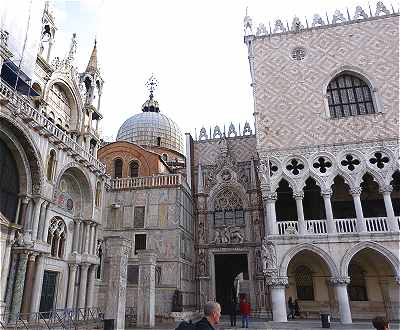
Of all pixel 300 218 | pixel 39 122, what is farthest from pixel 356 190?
pixel 39 122

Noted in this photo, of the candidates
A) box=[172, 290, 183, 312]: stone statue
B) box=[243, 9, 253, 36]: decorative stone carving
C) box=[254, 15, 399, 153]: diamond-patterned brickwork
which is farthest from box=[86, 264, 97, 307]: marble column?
box=[243, 9, 253, 36]: decorative stone carving

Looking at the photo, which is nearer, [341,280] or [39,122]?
[39,122]

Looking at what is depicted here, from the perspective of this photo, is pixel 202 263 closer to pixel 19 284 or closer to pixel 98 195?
pixel 98 195

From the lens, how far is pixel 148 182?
19.8m

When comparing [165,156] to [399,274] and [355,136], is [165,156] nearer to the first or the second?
[355,136]

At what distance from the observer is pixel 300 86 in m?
18.8

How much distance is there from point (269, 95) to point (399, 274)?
36.0 ft

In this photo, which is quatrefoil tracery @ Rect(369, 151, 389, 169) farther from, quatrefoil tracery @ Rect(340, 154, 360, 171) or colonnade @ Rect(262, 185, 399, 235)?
colonnade @ Rect(262, 185, 399, 235)

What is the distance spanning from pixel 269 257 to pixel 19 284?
10.5 m

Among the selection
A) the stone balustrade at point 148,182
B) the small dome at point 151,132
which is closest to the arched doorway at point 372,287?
the stone balustrade at point 148,182

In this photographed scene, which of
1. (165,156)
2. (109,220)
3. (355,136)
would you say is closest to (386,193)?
(355,136)

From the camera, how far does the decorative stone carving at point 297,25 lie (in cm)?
2009

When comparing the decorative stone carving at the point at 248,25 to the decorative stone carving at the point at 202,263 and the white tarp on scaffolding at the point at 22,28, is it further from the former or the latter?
the decorative stone carving at the point at 202,263

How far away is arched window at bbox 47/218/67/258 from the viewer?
14.0 m
